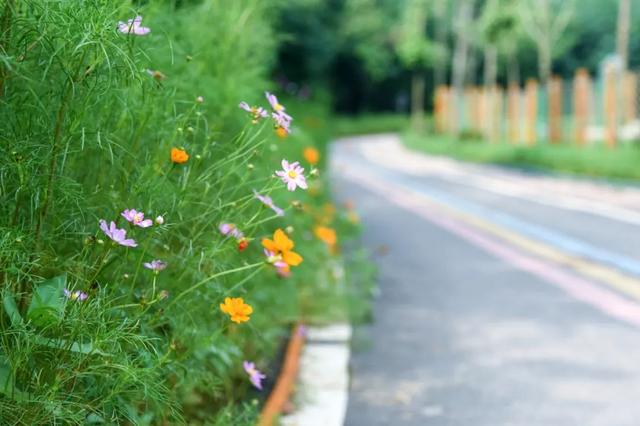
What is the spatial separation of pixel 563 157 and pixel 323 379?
1984cm

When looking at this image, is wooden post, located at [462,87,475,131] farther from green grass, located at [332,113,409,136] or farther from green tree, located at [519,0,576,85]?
green grass, located at [332,113,409,136]

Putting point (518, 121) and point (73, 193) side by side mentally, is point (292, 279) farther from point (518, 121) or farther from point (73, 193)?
point (518, 121)

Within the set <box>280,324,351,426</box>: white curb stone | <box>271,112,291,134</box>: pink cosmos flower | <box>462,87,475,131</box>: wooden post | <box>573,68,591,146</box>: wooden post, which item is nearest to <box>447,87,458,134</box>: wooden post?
<box>462,87,475,131</box>: wooden post

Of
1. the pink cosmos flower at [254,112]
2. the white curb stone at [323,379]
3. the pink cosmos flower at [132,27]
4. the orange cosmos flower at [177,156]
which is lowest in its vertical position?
the white curb stone at [323,379]

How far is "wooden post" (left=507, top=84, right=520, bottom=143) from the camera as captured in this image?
32.8 m

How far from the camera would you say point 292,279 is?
5.29m

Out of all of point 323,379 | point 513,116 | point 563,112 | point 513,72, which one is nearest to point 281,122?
point 323,379

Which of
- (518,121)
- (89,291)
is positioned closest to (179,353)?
(89,291)

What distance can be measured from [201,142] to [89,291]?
1.32m

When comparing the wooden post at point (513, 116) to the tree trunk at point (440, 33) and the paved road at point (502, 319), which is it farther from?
the tree trunk at point (440, 33)

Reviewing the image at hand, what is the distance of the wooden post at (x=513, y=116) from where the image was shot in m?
32.8

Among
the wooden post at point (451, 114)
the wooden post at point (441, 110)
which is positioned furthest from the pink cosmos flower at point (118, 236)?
the wooden post at point (441, 110)

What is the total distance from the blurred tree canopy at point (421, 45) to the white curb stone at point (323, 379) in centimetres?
3508

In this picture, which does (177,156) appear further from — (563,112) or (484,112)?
(484,112)
